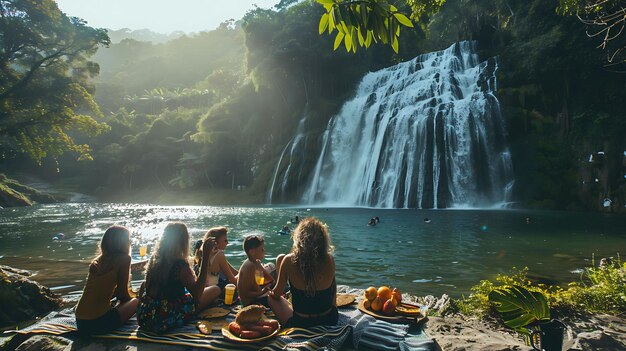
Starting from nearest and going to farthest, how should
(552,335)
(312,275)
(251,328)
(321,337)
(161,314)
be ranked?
1. (552,335)
2. (321,337)
3. (251,328)
4. (312,275)
5. (161,314)

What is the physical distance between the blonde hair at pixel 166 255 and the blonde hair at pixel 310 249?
1.33m

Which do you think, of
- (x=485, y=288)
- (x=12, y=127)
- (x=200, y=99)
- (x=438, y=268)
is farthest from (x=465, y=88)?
(x=200, y=99)

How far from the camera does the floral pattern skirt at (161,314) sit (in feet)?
14.5

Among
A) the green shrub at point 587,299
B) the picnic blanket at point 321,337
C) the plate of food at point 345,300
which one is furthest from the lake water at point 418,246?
the picnic blanket at point 321,337

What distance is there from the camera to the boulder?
650 cm

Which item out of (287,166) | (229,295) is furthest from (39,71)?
(229,295)

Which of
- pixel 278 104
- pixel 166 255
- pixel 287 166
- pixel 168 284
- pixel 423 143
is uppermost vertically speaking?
pixel 278 104

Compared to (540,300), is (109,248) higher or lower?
higher

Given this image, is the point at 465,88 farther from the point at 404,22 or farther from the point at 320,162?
the point at 404,22

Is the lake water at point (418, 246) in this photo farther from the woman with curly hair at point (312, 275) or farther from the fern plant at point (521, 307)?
the woman with curly hair at point (312, 275)

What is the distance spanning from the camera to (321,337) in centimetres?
396

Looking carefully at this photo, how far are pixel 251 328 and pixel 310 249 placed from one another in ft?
3.30

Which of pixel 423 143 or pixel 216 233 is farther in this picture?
pixel 423 143

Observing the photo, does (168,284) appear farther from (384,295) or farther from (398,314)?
(398,314)
